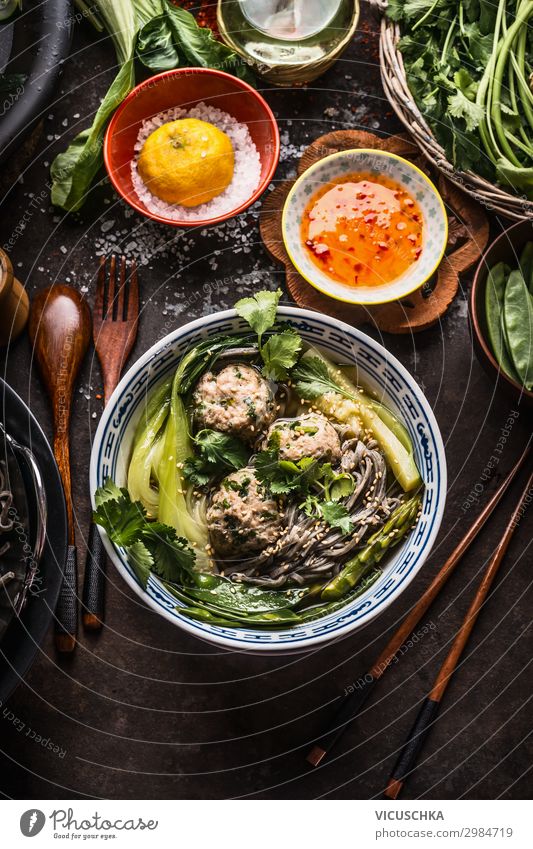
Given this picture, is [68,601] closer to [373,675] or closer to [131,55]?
[373,675]

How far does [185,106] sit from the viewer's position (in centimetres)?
353

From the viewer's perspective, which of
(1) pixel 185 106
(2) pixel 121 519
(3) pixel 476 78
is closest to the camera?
(2) pixel 121 519

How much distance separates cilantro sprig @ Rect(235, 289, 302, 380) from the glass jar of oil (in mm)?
1174

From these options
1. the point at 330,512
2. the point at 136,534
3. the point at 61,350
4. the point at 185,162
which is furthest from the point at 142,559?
the point at 185,162

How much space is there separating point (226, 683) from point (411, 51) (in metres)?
2.67

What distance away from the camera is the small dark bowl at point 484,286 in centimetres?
328

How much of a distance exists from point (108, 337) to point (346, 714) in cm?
179

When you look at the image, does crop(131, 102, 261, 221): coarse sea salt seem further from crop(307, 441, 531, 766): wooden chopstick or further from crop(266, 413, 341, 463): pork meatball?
crop(307, 441, 531, 766): wooden chopstick

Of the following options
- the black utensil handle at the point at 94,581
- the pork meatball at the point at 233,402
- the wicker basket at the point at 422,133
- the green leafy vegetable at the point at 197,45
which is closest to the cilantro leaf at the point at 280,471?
the pork meatball at the point at 233,402

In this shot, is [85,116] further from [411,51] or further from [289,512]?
[289,512]

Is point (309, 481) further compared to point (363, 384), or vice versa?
point (363, 384)

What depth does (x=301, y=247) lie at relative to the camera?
3418 millimetres

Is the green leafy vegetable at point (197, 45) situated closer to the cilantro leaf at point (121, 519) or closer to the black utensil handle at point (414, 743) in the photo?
the cilantro leaf at point (121, 519)

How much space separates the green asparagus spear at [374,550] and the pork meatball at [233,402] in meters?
0.58
